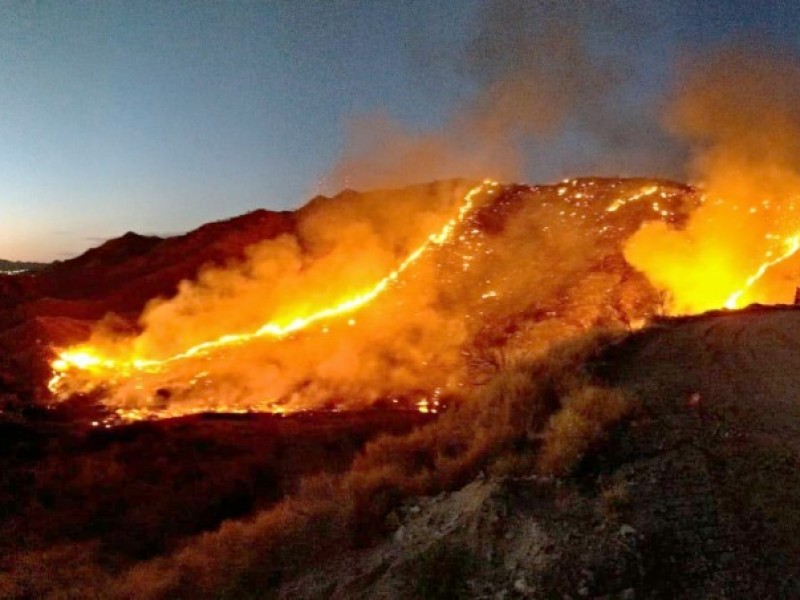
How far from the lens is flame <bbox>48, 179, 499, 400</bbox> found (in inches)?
641

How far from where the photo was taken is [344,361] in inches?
653

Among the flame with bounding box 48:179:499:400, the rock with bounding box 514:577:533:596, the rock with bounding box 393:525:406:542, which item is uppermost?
the flame with bounding box 48:179:499:400

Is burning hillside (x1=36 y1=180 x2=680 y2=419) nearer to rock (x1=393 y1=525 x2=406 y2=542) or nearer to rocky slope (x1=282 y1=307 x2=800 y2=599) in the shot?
rocky slope (x1=282 y1=307 x2=800 y2=599)

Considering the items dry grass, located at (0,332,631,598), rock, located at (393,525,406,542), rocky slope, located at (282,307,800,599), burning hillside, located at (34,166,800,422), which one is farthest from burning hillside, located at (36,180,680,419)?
rock, located at (393,525,406,542)

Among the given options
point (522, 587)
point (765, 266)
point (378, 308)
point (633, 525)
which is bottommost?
point (522, 587)

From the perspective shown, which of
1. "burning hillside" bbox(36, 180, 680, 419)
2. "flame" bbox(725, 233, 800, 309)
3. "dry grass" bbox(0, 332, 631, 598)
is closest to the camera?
"dry grass" bbox(0, 332, 631, 598)

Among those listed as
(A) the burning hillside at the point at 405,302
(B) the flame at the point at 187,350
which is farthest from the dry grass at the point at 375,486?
(B) the flame at the point at 187,350

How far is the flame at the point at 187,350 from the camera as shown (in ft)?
53.4

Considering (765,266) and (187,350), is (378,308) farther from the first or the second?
(765,266)

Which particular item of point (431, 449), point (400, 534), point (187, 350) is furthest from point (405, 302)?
point (400, 534)

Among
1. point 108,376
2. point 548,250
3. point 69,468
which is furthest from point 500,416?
point 548,250

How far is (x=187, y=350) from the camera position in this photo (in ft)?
58.0

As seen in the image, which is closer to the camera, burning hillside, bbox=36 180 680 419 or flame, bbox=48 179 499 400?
burning hillside, bbox=36 180 680 419

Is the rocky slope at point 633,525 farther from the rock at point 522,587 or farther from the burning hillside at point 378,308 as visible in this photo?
the burning hillside at point 378,308
